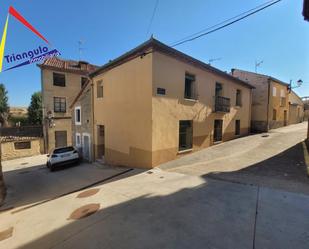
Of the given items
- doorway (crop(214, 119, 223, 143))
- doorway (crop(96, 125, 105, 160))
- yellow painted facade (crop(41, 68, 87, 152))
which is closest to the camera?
doorway (crop(214, 119, 223, 143))

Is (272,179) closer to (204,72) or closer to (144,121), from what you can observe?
(144,121)

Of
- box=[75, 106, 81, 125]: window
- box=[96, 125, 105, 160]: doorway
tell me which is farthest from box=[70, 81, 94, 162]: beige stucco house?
box=[96, 125, 105, 160]: doorway

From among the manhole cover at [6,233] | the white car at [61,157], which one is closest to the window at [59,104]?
the white car at [61,157]

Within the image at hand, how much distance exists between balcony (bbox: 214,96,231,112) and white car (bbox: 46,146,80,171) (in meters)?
10.8

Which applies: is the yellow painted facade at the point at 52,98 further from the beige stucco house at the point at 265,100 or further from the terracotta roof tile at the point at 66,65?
the beige stucco house at the point at 265,100

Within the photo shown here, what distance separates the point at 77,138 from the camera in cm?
1675

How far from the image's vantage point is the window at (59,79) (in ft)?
67.3

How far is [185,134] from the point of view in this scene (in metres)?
10.4

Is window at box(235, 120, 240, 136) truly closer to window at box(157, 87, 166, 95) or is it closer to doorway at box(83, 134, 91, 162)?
window at box(157, 87, 166, 95)

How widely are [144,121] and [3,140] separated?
17702mm

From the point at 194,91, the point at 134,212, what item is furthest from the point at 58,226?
the point at 194,91

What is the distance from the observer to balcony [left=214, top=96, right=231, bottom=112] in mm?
12128

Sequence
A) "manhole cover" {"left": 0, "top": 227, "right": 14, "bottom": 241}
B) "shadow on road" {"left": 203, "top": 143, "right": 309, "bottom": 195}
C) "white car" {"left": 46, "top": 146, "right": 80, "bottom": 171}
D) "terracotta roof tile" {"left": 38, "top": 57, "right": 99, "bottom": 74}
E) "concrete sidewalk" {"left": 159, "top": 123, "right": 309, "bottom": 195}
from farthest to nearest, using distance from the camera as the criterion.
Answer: "terracotta roof tile" {"left": 38, "top": 57, "right": 99, "bottom": 74}
"white car" {"left": 46, "top": 146, "right": 80, "bottom": 171}
"concrete sidewalk" {"left": 159, "top": 123, "right": 309, "bottom": 195}
"shadow on road" {"left": 203, "top": 143, "right": 309, "bottom": 195}
"manhole cover" {"left": 0, "top": 227, "right": 14, "bottom": 241}

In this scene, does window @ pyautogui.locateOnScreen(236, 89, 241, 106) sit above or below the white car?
above
